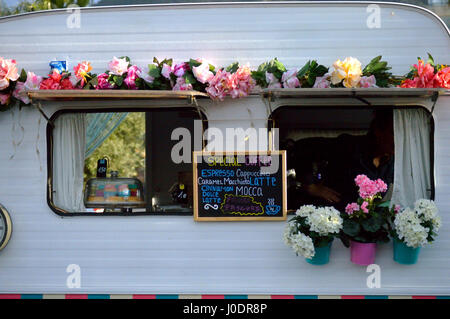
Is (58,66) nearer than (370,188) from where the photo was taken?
No

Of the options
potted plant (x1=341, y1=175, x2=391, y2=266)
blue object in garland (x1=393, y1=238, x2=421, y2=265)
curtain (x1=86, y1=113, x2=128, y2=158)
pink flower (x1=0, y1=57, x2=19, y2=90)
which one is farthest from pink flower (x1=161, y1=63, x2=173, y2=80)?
blue object in garland (x1=393, y1=238, x2=421, y2=265)

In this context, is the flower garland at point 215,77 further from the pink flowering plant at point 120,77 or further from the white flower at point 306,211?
the white flower at point 306,211

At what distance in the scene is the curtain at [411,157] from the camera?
4.25 metres

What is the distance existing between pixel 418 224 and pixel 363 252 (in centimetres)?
48

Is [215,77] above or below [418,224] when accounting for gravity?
above

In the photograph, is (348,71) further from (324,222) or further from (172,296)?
(172,296)

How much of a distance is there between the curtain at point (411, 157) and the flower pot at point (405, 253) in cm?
40

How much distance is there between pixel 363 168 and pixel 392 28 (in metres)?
1.22

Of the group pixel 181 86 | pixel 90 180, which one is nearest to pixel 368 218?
pixel 181 86

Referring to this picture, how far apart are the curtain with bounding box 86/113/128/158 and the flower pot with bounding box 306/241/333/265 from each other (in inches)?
90.7

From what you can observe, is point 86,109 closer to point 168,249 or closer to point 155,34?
point 155,34

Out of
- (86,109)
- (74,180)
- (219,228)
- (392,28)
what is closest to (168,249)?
(219,228)

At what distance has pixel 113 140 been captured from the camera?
1497 cm

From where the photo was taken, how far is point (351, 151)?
470 centimetres
